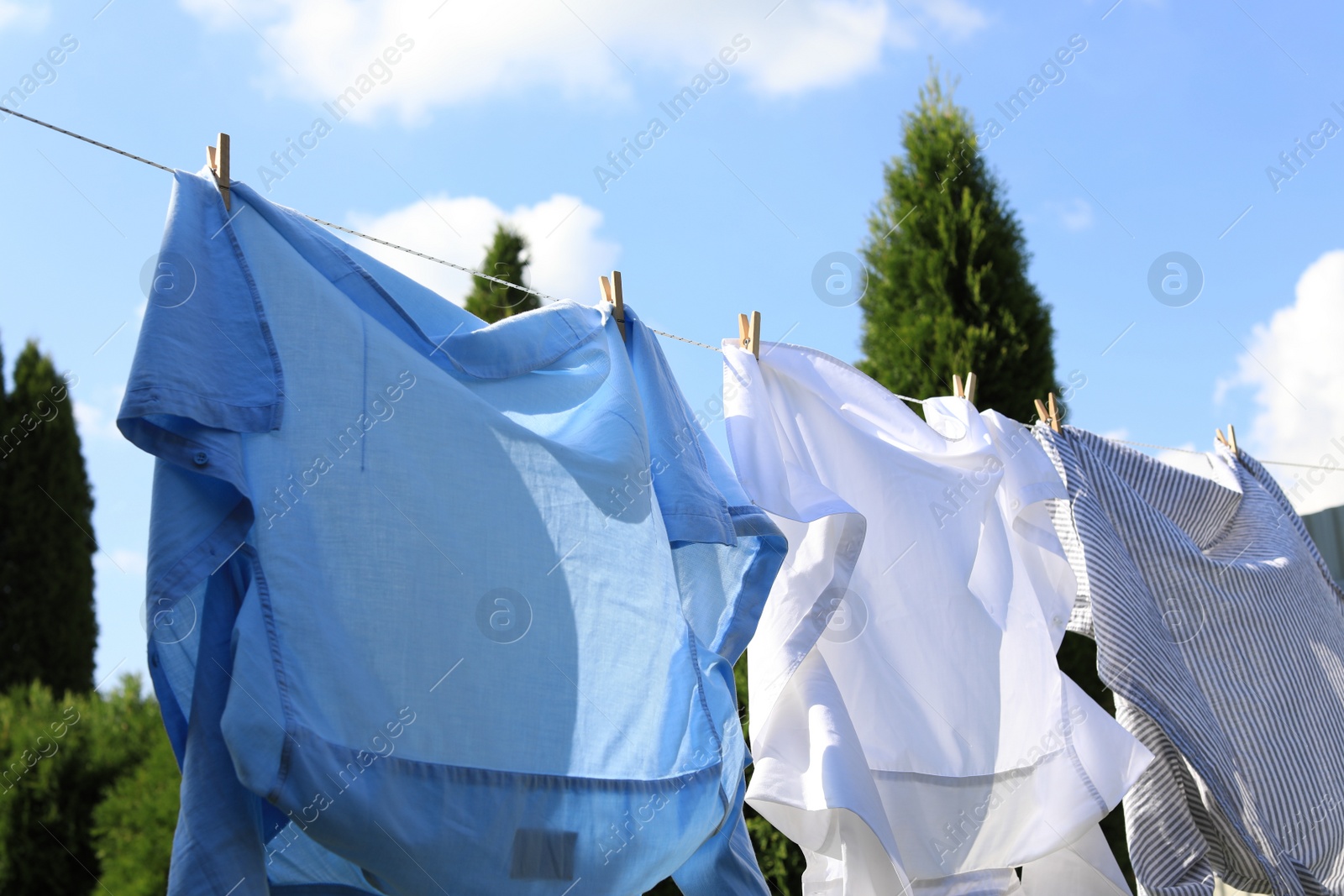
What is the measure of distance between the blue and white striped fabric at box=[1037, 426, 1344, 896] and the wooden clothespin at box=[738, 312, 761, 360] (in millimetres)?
687

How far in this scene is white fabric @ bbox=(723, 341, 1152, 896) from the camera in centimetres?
165

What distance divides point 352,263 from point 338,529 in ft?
1.23

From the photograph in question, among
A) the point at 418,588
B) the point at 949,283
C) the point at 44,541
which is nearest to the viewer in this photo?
the point at 418,588

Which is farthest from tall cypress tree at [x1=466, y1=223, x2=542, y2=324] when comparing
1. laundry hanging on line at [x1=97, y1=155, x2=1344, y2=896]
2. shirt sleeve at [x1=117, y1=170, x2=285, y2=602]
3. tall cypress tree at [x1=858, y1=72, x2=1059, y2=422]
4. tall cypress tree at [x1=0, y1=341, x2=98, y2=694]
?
tall cypress tree at [x1=0, y1=341, x2=98, y2=694]

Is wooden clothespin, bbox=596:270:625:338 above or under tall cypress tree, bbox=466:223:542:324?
under

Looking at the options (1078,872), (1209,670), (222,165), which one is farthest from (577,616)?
(1209,670)

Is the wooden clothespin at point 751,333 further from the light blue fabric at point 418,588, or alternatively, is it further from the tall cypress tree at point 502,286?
the tall cypress tree at point 502,286

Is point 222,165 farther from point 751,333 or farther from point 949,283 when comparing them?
point 949,283

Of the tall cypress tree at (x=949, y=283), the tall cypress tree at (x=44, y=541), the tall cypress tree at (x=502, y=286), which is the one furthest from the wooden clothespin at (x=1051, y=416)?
the tall cypress tree at (x=44, y=541)

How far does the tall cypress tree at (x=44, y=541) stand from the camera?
651cm

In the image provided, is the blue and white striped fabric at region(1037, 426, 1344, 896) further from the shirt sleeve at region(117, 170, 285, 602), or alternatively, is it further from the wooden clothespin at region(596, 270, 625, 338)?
the shirt sleeve at region(117, 170, 285, 602)

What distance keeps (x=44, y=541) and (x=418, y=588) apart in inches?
254

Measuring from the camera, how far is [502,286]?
383cm

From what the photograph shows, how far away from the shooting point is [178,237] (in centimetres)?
125
